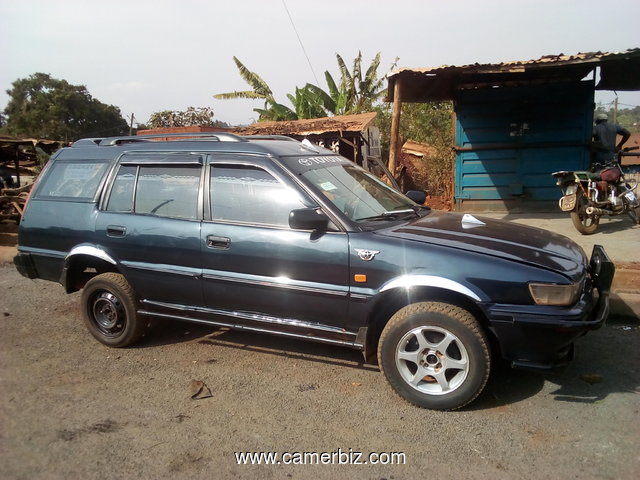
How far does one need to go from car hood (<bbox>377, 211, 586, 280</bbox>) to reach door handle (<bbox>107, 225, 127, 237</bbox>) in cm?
221

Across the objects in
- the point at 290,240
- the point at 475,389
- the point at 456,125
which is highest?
the point at 456,125

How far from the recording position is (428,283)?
313 cm

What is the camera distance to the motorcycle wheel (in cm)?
733

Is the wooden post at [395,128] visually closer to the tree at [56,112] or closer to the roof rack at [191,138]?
the roof rack at [191,138]

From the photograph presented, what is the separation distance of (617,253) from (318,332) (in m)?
4.47

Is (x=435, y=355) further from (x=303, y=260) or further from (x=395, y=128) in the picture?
(x=395, y=128)

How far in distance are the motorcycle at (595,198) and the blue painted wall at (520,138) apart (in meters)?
2.21

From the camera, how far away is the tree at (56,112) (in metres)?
37.0

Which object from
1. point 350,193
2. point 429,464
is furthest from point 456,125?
point 429,464

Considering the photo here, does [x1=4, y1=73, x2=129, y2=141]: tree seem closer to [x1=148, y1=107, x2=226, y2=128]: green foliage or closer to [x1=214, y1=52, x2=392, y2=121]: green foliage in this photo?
[x1=148, y1=107, x2=226, y2=128]: green foliage

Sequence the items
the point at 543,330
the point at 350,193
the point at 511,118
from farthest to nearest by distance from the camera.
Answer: the point at 511,118, the point at 350,193, the point at 543,330

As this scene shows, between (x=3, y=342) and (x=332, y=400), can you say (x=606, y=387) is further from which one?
(x=3, y=342)

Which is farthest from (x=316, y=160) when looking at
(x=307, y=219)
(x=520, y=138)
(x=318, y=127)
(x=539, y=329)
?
(x=318, y=127)

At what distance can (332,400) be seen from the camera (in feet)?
11.2
